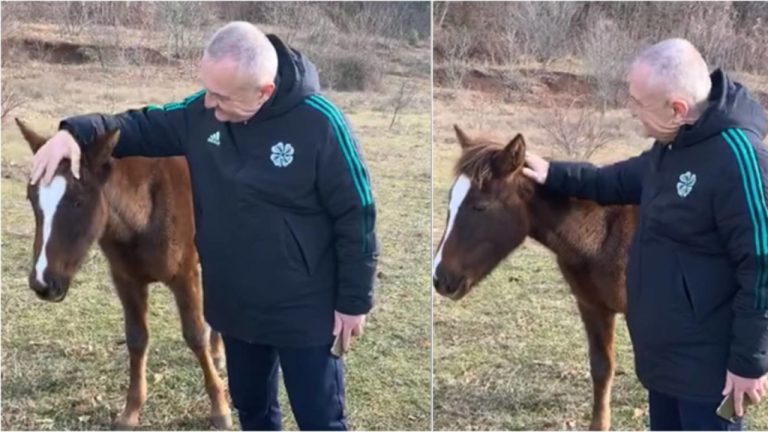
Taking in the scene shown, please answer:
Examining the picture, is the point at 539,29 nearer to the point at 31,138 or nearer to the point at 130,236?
the point at 130,236

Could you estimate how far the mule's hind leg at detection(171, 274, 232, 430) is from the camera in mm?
4664

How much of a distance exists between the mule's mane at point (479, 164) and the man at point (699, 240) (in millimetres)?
1066

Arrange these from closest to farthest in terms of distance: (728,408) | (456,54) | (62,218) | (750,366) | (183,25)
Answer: (750,366) < (728,408) < (62,218) < (456,54) < (183,25)

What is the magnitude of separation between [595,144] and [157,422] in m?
4.81

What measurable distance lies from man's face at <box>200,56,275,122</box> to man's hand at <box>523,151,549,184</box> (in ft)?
4.59

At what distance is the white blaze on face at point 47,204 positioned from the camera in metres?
3.68

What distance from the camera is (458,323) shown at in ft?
21.0

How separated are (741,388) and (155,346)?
13.0ft

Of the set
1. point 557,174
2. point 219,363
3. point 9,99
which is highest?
point 557,174

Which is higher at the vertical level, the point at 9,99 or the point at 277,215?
the point at 277,215

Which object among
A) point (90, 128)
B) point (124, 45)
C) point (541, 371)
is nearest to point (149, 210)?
point (90, 128)

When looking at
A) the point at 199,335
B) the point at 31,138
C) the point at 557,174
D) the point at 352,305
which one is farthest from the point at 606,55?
the point at 352,305

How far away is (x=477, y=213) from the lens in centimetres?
398

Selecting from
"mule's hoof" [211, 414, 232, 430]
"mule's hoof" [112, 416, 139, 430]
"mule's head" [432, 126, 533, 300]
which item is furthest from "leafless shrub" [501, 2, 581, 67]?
"mule's hoof" [112, 416, 139, 430]
